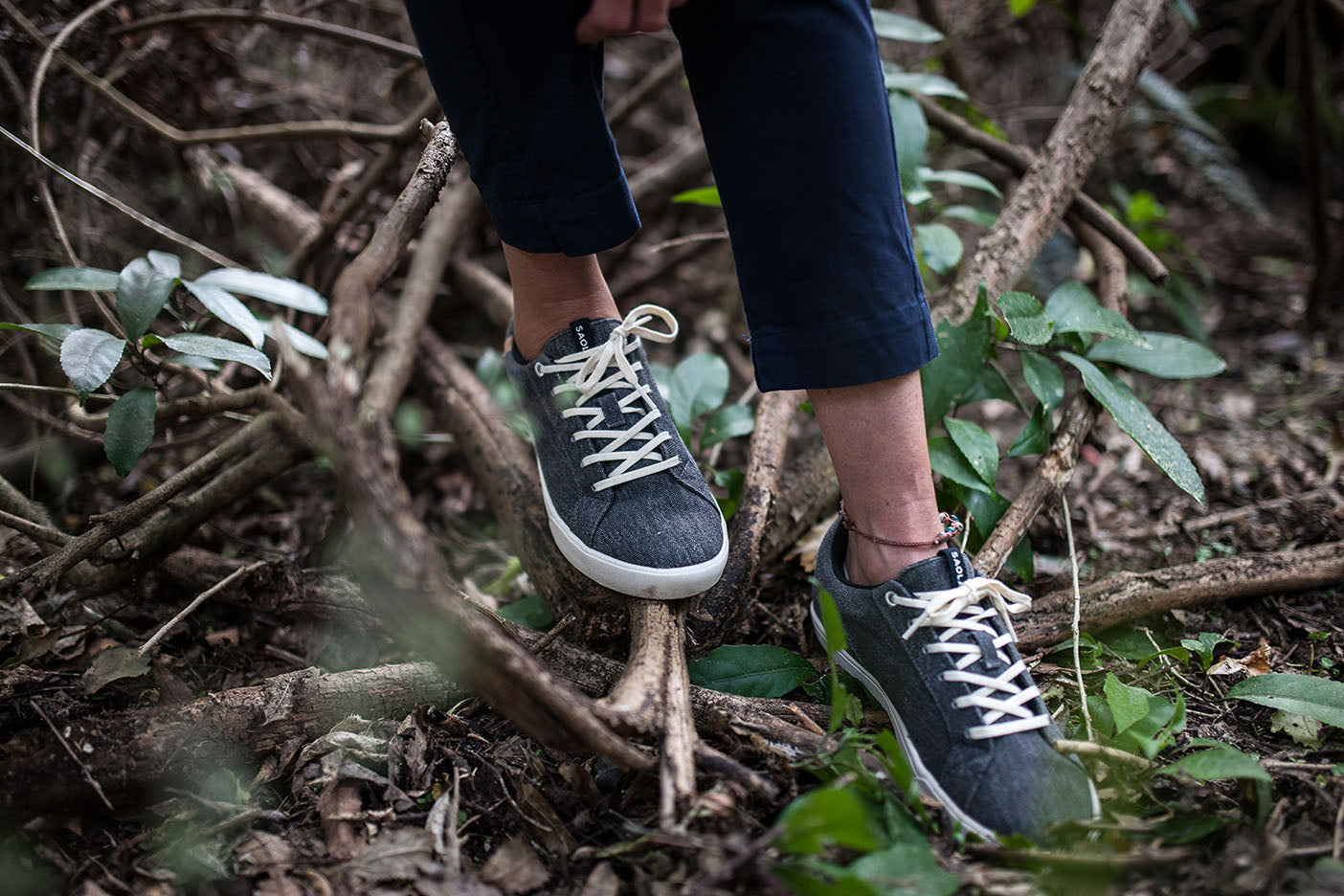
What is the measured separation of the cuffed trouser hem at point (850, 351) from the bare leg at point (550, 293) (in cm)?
38

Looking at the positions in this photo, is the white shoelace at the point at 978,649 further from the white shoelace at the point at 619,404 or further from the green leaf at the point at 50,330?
the green leaf at the point at 50,330

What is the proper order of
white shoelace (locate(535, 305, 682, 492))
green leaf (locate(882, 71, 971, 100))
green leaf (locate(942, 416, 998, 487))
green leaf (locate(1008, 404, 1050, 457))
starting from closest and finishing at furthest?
1. white shoelace (locate(535, 305, 682, 492))
2. green leaf (locate(942, 416, 998, 487))
3. green leaf (locate(1008, 404, 1050, 457))
4. green leaf (locate(882, 71, 971, 100))

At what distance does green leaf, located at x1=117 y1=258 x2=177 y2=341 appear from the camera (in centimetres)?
128

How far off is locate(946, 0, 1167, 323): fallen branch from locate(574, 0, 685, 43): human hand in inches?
41.2

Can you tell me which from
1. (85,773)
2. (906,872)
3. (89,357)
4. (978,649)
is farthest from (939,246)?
(85,773)

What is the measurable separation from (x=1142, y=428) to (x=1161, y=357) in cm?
27

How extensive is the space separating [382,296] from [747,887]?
1.89 meters

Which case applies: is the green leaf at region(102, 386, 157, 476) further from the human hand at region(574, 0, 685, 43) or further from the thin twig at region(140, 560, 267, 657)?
the human hand at region(574, 0, 685, 43)

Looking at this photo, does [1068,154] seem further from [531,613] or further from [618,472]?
[531,613]

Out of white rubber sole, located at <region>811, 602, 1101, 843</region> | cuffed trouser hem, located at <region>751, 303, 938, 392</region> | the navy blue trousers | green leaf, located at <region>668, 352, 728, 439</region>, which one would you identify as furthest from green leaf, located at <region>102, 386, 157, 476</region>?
white rubber sole, located at <region>811, 602, 1101, 843</region>

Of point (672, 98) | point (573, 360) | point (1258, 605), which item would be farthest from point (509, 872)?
point (672, 98)

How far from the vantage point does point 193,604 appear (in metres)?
1.24

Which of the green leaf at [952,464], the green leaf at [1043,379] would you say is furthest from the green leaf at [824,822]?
the green leaf at [1043,379]

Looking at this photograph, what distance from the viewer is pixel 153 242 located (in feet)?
7.98
